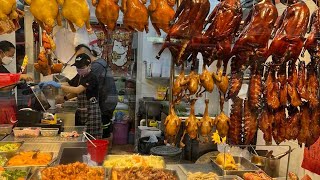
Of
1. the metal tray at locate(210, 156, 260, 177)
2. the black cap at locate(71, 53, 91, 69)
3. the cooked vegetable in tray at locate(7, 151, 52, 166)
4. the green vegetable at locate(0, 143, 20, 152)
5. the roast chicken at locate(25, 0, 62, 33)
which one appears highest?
the roast chicken at locate(25, 0, 62, 33)

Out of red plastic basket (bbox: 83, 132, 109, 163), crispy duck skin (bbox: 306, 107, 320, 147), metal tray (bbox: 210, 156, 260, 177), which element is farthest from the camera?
red plastic basket (bbox: 83, 132, 109, 163)

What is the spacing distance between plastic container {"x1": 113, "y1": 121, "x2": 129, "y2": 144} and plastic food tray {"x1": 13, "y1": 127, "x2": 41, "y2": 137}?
2.15m

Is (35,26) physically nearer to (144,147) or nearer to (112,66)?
(144,147)

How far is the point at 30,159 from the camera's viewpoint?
9.07 feet

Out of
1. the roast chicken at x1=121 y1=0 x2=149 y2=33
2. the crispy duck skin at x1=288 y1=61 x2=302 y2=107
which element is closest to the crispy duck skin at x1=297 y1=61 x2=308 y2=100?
the crispy duck skin at x1=288 y1=61 x2=302 y2=107

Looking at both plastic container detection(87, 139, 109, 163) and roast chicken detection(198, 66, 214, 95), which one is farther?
plastic container detection(87, 139, 109, 163)

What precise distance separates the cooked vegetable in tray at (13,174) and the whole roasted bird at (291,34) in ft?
6.67

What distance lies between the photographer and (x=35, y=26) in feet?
8.19

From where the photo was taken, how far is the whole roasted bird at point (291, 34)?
5.99 ft

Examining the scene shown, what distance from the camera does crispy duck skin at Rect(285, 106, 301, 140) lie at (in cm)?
198

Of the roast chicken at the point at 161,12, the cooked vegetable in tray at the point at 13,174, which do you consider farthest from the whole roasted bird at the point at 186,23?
the cooked vegetable in tray at the point at 13,174

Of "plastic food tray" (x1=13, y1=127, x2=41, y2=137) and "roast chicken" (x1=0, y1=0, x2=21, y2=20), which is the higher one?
"roast chicken" (x1=0, y1=0, x2=21, y2=20)

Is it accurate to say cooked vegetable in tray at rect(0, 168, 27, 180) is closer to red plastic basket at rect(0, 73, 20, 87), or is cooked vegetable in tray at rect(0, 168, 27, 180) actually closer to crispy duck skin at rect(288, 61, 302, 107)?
red plastic basket at rect(0, 73, 20, 87)

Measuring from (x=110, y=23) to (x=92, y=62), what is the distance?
2.83 meters
